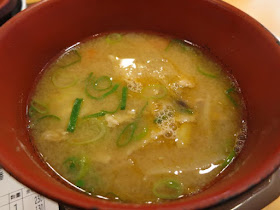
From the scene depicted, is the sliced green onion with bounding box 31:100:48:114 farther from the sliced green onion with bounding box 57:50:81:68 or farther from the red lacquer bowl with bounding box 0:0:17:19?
Result: the red lacquer bowl with bounding box 0:0:17:19

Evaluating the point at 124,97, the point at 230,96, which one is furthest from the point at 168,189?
the point at 230,96

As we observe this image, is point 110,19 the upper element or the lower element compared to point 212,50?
upper

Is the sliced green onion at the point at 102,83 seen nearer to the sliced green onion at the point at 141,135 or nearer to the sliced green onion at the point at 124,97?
the sliced green onion at the point at 124,97

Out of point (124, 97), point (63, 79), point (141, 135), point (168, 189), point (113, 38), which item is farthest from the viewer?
point (113, 38)

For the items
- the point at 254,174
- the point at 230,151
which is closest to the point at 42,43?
the point at 230,151

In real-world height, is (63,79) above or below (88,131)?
above

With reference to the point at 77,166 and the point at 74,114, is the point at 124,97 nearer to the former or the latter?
the point at 74,114

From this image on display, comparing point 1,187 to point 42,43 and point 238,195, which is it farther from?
point 238,195

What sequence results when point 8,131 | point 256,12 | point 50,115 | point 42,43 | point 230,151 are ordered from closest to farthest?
point 8,131 < point 230,151 < point 50,115 < point 42,43 < point 256,12
